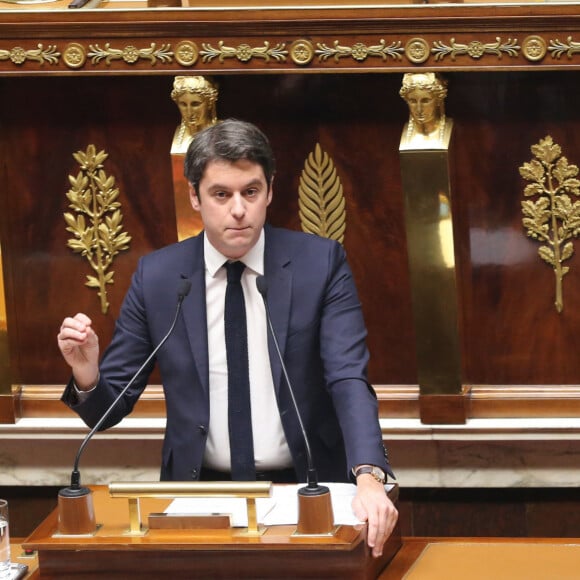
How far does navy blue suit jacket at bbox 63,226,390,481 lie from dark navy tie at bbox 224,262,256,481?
56mm

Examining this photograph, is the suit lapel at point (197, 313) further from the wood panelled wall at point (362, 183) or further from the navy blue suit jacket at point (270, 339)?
the wood panelled wall at point (362, 183)

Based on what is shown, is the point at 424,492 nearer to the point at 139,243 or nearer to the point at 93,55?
the point at 139,243

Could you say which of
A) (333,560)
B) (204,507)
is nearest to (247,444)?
(204,507)

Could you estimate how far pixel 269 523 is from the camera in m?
2.67

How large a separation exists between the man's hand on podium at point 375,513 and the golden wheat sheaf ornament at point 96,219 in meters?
1.61

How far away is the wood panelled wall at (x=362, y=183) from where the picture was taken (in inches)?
153

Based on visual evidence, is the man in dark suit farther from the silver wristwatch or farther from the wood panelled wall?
the wood panelled wall

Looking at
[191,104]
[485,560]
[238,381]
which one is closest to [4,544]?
[238,381]

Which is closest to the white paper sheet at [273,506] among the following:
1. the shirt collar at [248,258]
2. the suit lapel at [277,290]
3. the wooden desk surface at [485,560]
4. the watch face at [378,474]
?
the watch face at [378,474]

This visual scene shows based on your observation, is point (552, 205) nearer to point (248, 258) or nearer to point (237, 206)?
point (248, 258)

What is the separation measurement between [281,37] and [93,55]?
19.9 inches

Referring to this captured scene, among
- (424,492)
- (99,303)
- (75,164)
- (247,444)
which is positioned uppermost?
(75,164)

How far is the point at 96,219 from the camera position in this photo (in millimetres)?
4125

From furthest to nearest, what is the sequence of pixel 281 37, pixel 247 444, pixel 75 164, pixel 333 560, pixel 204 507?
pixel 75 164, pixel 281 37, pixel 247 444, pixel 204 507, pixel 333 560
